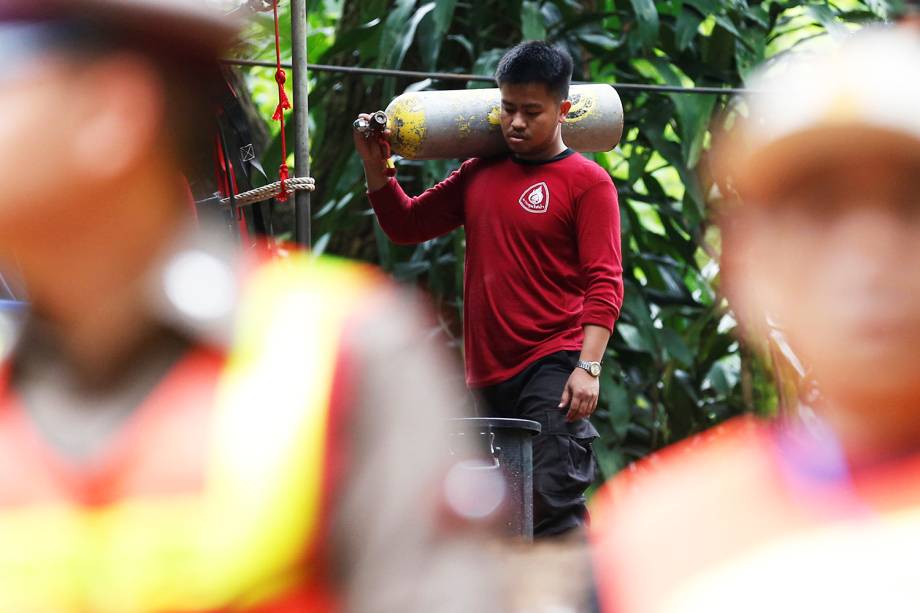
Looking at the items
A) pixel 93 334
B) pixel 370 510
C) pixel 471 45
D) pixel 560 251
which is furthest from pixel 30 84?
pixel 471 45

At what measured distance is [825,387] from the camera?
35.5 inches

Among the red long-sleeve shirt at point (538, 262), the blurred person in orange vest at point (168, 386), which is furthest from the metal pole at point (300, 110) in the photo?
the blurred person in orange vest at point (168, 386)

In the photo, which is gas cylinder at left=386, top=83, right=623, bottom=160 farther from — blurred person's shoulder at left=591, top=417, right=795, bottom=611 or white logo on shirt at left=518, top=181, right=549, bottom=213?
blurred person's shoulder at left=591, top=417, right=795, bottom=611

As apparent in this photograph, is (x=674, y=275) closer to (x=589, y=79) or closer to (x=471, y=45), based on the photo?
(x=589, y=79)

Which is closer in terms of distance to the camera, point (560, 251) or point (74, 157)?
point (74, 157)

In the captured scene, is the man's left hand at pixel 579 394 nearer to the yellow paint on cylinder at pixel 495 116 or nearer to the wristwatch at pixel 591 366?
the wristwatch at pixel 591 366

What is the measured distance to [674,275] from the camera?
5098mm

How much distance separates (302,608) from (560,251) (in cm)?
233

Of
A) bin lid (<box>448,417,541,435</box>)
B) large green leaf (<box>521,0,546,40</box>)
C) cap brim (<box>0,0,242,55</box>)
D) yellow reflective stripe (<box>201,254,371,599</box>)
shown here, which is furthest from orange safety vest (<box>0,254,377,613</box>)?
large green leaf (<box>521,0,546,40</box>)

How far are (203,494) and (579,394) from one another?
2.20 meters

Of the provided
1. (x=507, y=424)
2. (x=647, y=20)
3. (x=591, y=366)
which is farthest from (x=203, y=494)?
(x=647, y=20)

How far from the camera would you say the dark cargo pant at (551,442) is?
122 inches

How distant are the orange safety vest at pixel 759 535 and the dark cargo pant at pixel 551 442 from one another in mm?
2132

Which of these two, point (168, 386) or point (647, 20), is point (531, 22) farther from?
point (168, 386)
